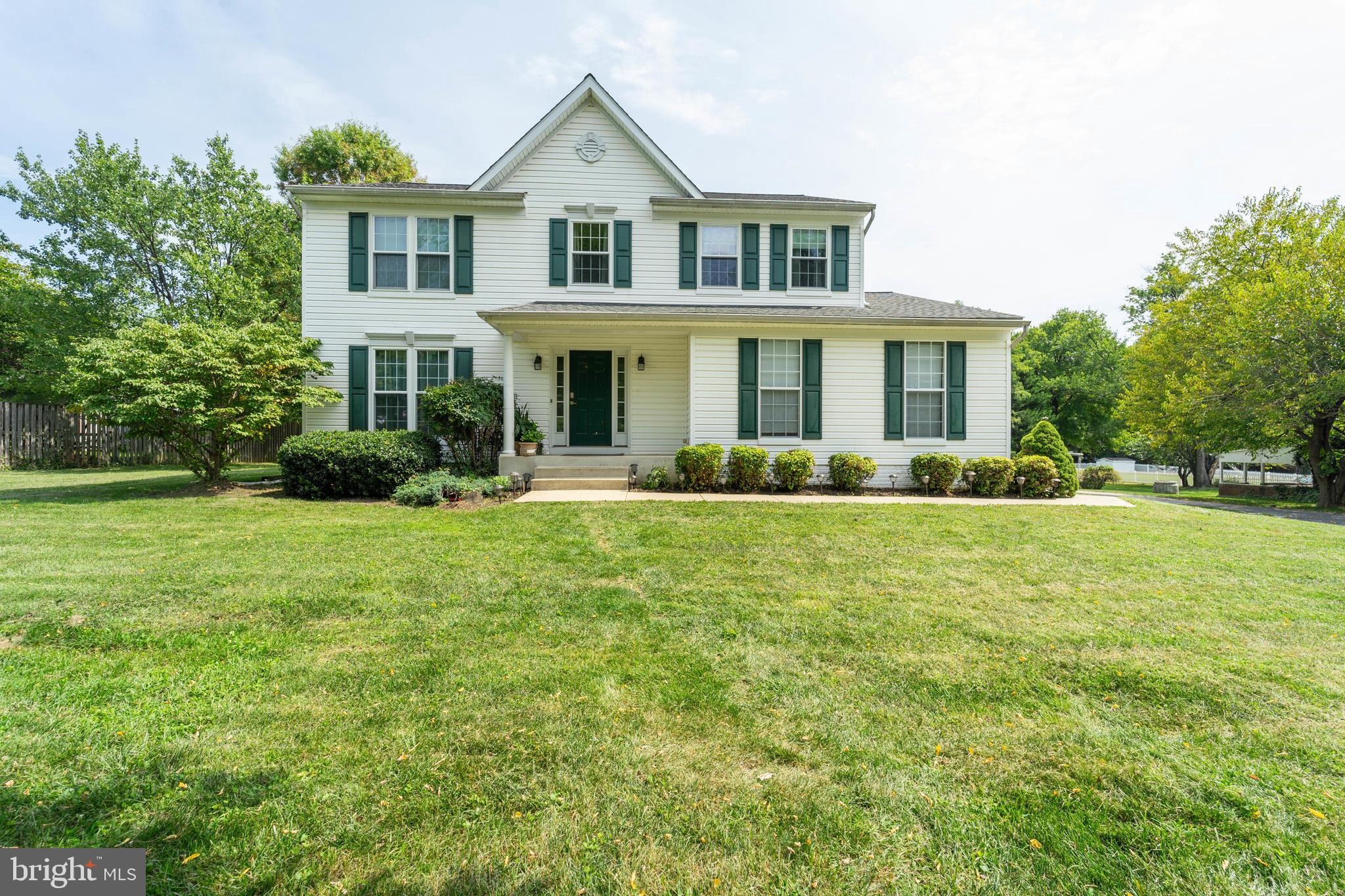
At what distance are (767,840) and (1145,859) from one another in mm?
1358

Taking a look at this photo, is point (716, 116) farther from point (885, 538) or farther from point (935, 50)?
point (885, 538)

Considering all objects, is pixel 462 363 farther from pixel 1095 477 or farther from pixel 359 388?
pixel 1095 477

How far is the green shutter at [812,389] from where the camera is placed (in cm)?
1138

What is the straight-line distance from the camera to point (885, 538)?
6691 mm

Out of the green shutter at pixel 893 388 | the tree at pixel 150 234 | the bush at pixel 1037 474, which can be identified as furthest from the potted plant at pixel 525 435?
the tree at pixel 150 234

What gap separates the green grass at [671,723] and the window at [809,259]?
8.96 m

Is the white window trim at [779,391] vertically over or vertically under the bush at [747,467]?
over

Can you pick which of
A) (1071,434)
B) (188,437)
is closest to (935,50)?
(188,437)

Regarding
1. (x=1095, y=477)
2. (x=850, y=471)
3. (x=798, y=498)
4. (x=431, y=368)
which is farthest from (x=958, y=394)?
(x=1095, y=477)

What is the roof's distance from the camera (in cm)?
1072

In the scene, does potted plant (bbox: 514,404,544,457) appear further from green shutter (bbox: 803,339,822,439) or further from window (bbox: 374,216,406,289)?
green shutter (bbox: 803,339,822,439)

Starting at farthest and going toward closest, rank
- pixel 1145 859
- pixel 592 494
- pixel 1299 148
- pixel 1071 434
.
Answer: pixel 1071 434
pixel 1299 148
pixel 592 494
pixel 1145 859

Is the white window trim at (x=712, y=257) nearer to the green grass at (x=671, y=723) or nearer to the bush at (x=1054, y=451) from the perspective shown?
the bush at (x=1054, y=451)

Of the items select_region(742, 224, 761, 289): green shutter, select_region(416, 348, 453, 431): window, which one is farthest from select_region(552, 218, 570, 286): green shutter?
select_region(742, 224, 761, 289): green shutter
